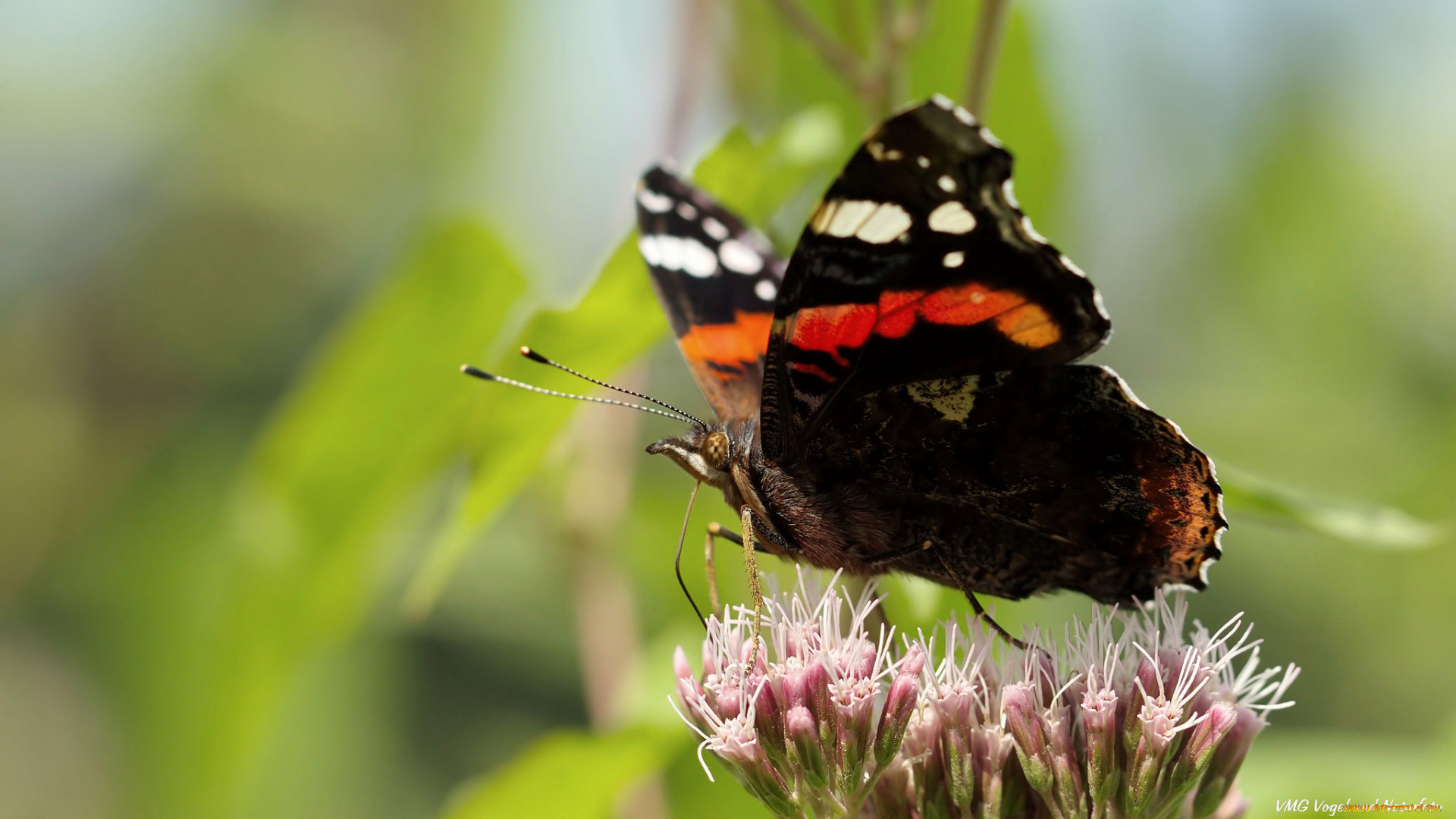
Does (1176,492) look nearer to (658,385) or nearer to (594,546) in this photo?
(594,546)

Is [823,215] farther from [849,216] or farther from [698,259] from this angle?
[698,259]

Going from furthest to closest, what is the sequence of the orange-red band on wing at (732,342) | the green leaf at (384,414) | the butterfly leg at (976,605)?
the orange-red band on wing at (732,342)
the green leaf at (384,414)
the butterfly leg at (976,605)

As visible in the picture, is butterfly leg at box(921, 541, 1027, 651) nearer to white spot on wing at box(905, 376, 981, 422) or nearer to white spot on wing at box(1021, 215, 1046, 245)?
white spot on wing at box(905, 376, 981, 422)

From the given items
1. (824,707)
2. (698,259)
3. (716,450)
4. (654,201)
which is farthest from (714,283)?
(824,707)

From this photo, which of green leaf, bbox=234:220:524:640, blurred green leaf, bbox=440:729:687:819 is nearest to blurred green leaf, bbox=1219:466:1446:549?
blurred green leaf, bbox=440:729:687:819

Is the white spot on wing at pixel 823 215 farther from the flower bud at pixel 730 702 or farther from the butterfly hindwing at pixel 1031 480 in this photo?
the flower bud at pixel 730 702

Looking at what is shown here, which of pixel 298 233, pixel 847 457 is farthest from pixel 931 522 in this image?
pixel 298 233

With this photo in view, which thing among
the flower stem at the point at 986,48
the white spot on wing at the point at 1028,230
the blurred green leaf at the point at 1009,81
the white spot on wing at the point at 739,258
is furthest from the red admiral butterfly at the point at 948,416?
the blurred green leaf at the point at 1009,81
